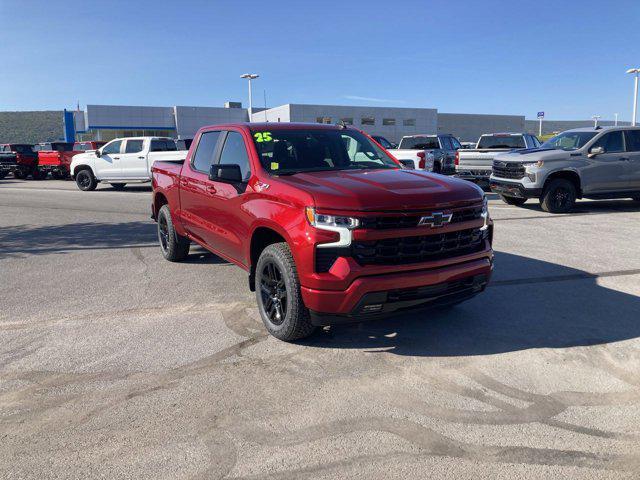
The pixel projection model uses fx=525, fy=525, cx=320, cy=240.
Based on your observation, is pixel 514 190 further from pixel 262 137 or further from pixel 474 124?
pixel 474 124

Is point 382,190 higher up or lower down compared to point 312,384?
higher up

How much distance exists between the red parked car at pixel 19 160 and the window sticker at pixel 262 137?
1062 inches

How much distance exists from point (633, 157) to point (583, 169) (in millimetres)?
1356

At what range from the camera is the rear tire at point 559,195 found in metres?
12.1

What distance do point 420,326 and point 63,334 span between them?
324 cm

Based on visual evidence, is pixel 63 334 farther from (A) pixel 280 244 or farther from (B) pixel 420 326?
(B) pixel 420 326

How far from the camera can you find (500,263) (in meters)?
7.25

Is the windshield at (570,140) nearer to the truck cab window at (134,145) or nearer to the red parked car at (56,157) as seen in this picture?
the truck cab window at (134,145)

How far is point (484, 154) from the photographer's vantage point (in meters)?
16.3

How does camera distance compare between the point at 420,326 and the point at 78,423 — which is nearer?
the point at 78,423

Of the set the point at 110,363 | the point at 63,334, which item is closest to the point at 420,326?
the point at 110,363

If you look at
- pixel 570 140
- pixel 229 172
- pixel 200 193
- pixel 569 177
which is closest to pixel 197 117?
pixel 570 140

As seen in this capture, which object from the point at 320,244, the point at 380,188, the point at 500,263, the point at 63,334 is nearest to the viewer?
the point at 320,244

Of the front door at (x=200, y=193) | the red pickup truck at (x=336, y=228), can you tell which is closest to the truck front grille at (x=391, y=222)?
the red pickup truck at (x=336, y=228)
